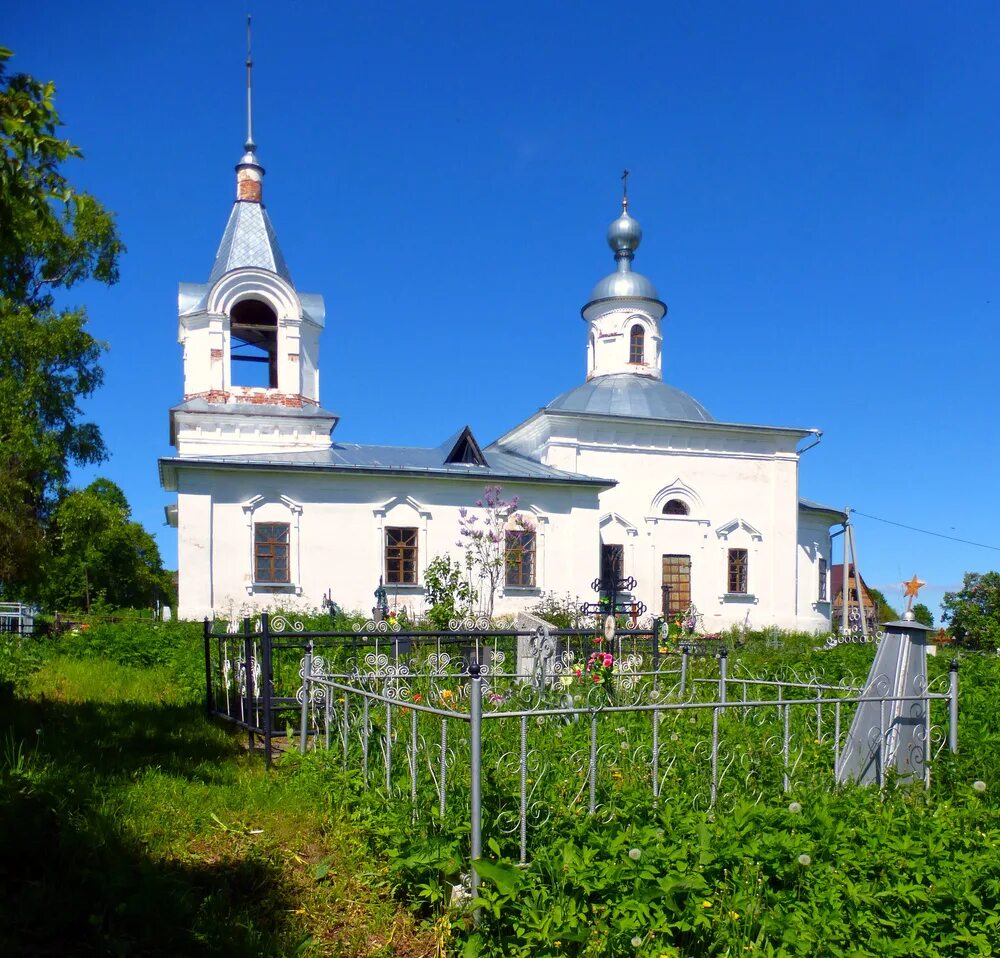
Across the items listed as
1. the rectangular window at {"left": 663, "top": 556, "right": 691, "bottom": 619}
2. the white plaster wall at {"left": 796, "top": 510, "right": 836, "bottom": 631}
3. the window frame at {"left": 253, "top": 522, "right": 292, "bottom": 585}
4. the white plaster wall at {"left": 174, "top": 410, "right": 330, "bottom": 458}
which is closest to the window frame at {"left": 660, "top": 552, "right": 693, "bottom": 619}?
the rectangular window at {"left": 663, "top": 556, "right": 691, "bottom": 619}

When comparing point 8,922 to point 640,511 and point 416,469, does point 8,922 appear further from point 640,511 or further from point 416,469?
point 640,511

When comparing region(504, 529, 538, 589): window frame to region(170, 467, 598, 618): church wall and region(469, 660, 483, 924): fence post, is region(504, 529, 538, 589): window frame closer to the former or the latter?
region(170, 467, 598, 618): church wall

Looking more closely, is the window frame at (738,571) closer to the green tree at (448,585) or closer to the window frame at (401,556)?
the green tree at (448,585)

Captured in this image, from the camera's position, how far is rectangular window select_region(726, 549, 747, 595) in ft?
70.1

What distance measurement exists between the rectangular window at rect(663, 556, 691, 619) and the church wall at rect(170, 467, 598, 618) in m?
2.62

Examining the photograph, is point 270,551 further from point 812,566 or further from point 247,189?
point 812,566

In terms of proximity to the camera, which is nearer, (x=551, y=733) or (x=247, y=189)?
(x=551, y=733)

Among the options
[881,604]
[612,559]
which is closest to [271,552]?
[612,559]

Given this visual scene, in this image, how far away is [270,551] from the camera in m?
17.0

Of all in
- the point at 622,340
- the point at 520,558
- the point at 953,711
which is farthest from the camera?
the point at 622,340

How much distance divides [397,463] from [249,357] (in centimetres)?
408

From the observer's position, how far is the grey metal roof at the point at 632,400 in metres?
22.3

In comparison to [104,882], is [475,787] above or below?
above

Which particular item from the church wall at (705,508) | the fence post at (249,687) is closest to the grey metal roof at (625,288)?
the church wall at (705,508)
